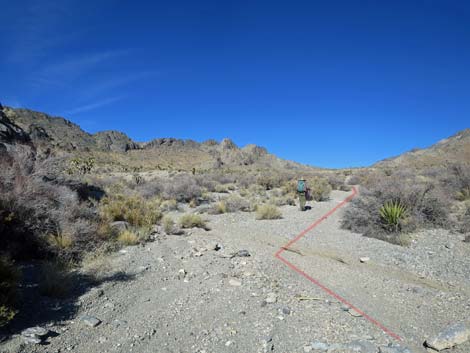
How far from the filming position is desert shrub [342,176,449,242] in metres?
10.3

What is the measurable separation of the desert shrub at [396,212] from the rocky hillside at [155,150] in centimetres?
4958

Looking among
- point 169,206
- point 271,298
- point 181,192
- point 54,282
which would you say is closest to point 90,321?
point 54,282

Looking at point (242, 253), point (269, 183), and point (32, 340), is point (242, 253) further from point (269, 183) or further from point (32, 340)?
point (269, 183)

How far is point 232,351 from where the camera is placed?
3924 mm

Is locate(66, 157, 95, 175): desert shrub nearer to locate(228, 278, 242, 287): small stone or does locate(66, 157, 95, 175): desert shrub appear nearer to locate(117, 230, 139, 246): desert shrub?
locate(117, 230, 139, 246): desert shrub

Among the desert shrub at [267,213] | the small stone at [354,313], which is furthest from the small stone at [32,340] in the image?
the desert shrub at [267,213]

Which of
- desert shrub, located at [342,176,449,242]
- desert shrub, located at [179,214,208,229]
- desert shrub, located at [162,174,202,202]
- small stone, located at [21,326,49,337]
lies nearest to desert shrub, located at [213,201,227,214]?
desert shrub, located at [179,214,208,229]

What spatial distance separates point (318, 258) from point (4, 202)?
7156 millimetres

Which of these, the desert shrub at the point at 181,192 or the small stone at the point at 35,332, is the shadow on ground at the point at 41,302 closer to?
the small stone at the point at 35,332

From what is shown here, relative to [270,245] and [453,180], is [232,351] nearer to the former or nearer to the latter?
[270,245]

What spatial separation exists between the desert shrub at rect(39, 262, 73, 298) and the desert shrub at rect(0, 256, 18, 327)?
51cm

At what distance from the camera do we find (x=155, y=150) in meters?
80.1

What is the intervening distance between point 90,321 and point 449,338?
4.81m

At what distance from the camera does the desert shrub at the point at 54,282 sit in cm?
489
